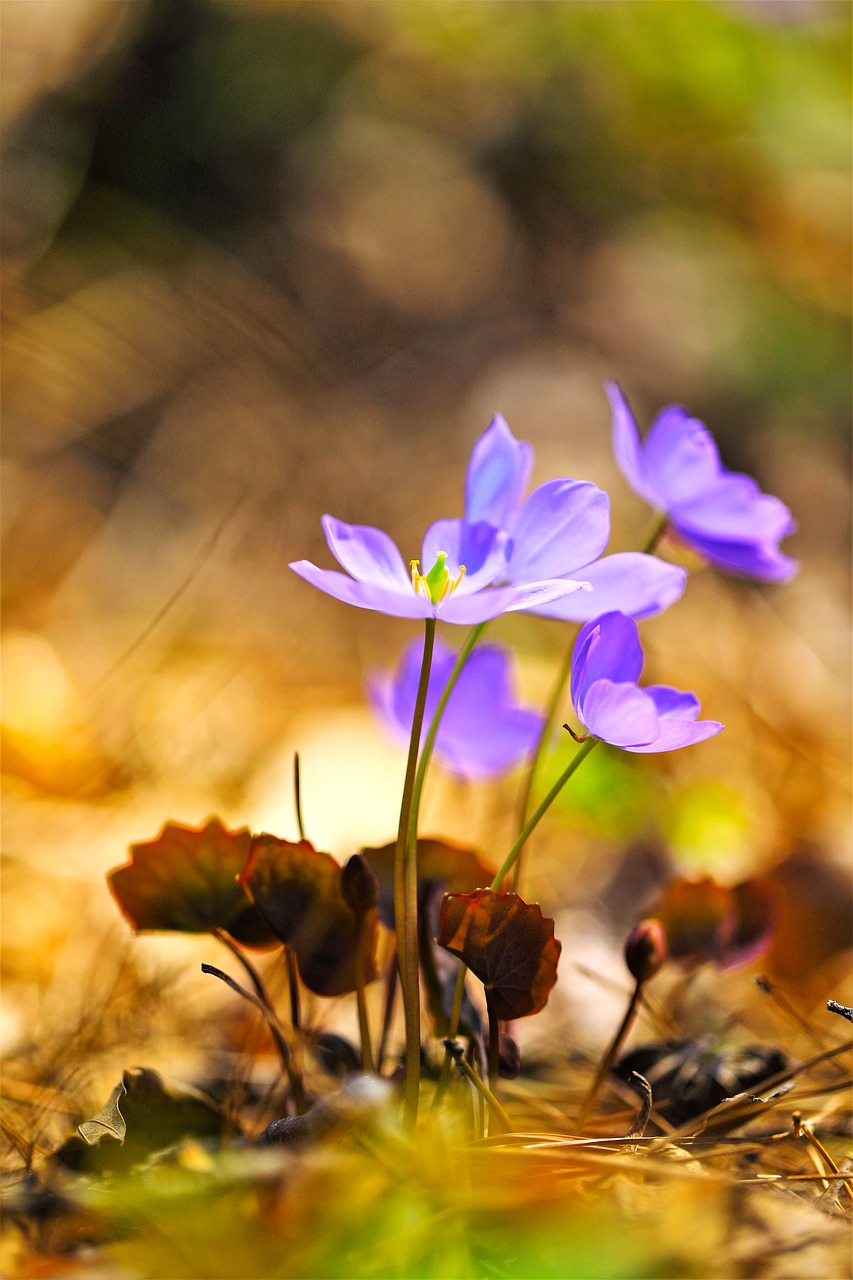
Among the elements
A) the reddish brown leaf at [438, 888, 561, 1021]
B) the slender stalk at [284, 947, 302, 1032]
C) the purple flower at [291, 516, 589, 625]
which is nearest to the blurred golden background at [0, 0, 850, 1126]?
the slender stalk at [284, 947, 302, 1032]

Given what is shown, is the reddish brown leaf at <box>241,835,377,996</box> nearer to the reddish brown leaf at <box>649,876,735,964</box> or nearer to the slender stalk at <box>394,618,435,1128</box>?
the slender stalk at <box>394,618,435,1128</box>

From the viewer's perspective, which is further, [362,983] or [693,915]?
[693,915]

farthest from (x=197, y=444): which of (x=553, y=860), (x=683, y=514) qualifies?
(x=683, y=514)

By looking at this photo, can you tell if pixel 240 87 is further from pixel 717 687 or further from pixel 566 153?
pixel 717 687

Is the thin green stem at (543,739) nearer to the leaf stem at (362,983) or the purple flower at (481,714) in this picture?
the purple flower at (481,714)

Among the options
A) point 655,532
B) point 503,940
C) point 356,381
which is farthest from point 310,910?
point 356,381

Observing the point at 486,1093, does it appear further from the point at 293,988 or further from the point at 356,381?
the point at 356,381
